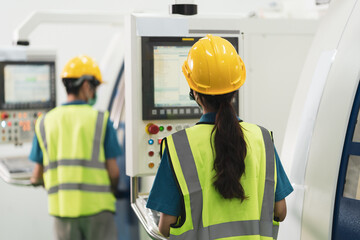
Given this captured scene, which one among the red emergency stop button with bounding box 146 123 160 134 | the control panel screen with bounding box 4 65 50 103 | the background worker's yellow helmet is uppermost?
the control panel screen with bounding box 4 65 50 103

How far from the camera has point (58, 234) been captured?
3207 millimetres

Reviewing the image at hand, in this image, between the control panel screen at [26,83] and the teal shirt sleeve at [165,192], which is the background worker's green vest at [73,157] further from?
the teal shirt sleeve at [165,192]

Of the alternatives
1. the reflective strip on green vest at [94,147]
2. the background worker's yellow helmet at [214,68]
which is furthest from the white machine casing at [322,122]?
the reflective strip on green vest at [94,147]

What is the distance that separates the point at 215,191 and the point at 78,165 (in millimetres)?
1614

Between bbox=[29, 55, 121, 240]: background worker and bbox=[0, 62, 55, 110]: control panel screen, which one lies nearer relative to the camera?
bbox=[29, 55, 121, 240]: background worker

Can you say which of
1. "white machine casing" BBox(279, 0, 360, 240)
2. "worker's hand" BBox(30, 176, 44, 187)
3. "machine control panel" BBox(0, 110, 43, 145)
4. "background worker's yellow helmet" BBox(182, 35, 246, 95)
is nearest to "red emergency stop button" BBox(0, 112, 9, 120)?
"machine control panel" BBox(0, 110, 43, 145)

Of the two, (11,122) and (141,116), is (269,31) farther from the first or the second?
(11,122)

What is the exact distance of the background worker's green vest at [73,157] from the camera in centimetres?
309

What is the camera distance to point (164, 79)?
7.46 feet

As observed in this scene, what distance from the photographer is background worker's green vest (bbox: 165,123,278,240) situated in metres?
1.62

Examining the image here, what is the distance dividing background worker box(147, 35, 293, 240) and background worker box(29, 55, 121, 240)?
1.51 meters

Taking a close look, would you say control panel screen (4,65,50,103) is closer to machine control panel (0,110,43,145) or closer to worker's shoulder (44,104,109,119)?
machine control panel (0,110,43,145)

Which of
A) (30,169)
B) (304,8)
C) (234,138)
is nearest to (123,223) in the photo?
(30,169)

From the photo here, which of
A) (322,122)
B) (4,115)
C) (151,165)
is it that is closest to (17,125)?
(4,115)
